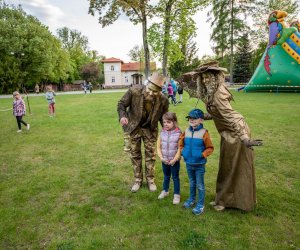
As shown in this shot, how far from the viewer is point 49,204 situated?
4.37m

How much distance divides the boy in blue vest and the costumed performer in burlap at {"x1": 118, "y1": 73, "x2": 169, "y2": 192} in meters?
0.82

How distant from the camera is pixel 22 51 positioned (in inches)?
1620

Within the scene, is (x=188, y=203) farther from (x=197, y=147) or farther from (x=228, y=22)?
(x=228, y=22)

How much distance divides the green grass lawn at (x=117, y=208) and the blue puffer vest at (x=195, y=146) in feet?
2.75

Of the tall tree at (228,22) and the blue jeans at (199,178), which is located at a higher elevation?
the tall tree at (228,22)

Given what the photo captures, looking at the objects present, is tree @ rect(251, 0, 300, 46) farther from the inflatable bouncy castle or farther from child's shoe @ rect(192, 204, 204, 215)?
child's shoe @ rect(192, 204, 204, 215)

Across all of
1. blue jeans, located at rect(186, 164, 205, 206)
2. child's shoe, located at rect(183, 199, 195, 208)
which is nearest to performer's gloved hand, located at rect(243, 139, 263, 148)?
blue jeans, located at rect(186, 164, 205, 206)

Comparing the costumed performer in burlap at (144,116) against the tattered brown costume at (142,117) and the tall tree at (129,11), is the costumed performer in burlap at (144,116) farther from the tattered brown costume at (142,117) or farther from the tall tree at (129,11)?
the tall tree at (129,11)

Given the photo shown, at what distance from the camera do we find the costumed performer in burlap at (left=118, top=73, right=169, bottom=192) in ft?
14.4

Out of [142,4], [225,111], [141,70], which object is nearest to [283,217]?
[225,111]

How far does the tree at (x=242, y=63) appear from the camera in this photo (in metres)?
43.7

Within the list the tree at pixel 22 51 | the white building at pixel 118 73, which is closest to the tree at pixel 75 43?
the white building at pixel 118 73

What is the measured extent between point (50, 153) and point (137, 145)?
361 centimetres

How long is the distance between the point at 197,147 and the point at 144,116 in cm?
123
